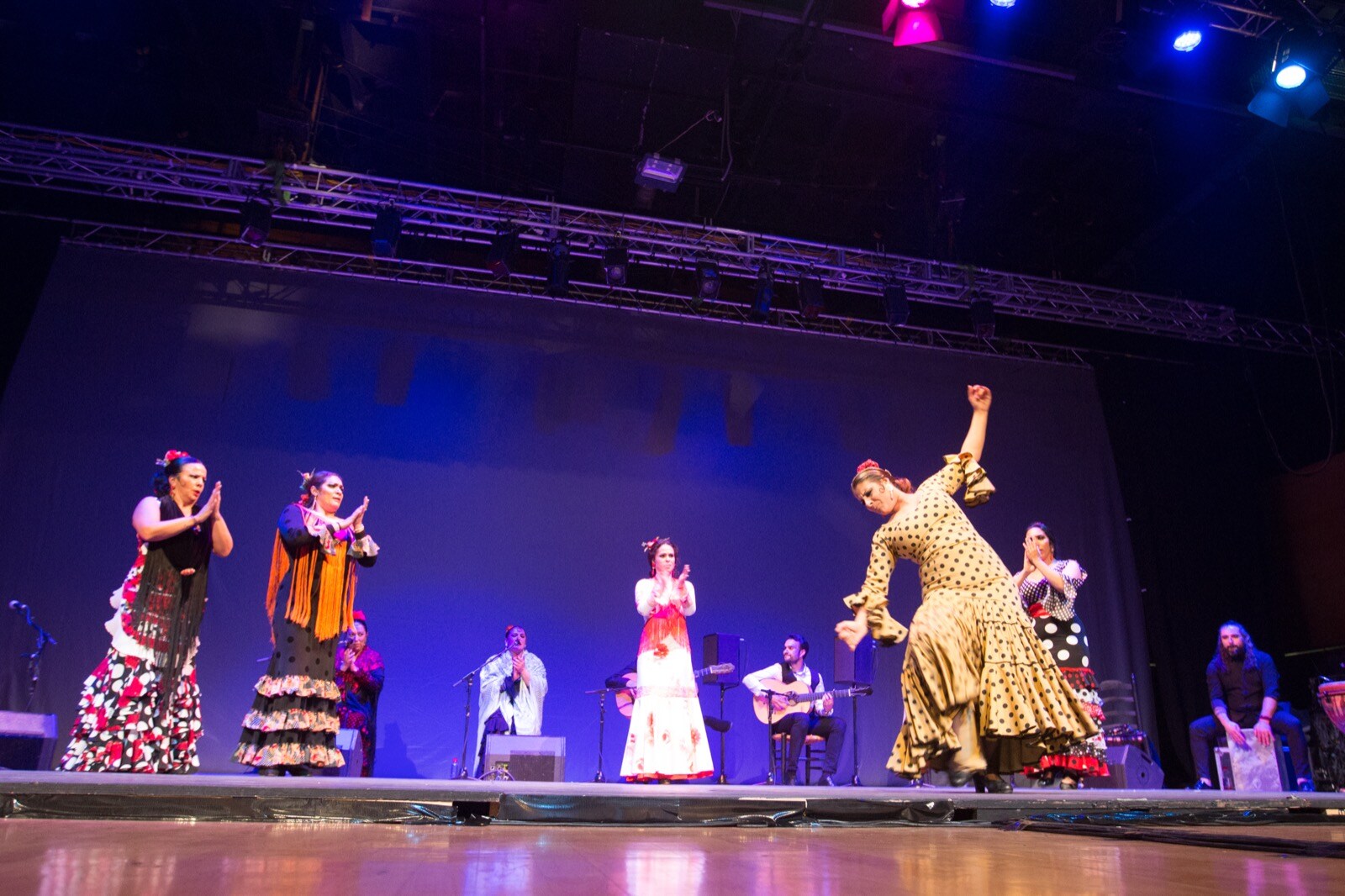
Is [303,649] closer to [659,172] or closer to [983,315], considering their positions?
[659,172]

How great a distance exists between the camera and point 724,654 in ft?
26.1

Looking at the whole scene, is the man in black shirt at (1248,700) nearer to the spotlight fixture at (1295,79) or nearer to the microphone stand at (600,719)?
the spotlight fixture at (1295,79)

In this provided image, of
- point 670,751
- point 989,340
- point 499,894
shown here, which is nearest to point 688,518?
point 670,751

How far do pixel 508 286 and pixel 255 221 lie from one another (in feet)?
8.56

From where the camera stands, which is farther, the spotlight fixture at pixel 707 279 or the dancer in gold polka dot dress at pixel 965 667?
the spotlight fixture at pixel 707 279

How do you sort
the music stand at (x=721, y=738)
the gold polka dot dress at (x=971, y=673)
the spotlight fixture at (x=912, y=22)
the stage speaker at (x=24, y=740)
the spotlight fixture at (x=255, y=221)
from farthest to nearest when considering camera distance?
the music stand at (x=721, y=738)
the spotlight fixture at (x=255, y=221)
the spotlight fixture at (x=912, y=22)
the stage speaker at (x=24, y=740)
the gold polka dot dress at (x=971, y=673)

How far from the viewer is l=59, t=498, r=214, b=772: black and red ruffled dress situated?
4133 mm

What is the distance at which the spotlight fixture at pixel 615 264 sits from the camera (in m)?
8.48

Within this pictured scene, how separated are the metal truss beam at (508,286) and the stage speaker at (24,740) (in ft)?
14.3

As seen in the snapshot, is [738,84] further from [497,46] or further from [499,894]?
[499,894]

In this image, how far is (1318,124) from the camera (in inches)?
297

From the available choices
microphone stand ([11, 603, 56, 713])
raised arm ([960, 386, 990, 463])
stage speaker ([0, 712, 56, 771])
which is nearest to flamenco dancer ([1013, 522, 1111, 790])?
raised arm ([960, 386, 990, 463])

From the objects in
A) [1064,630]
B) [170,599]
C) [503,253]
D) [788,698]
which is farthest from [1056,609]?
[503,253]

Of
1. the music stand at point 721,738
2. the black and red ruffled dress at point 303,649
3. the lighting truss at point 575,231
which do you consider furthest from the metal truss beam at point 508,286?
the black and red ruffled dress at point 303,649
